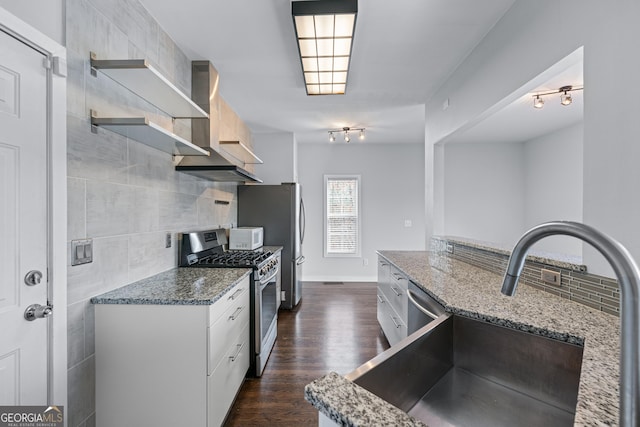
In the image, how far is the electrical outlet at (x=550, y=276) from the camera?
1.51 meters

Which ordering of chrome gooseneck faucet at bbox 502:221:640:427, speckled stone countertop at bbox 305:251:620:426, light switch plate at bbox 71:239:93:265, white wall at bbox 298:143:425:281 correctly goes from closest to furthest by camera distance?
1. chrome gooseneck faucet at bbox 502:221:640:427
2. speckled stone countertop at bbox 305:251:620:426
3. light switch plate at bbox 71:239:93:265
4. white wall at bbox 298:143:425:281

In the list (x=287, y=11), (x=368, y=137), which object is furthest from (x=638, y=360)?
(x=368, y=137)

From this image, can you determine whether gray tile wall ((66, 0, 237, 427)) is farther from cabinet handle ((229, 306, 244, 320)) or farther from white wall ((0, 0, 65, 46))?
cabinet handle ((229, 306, 244, 320))

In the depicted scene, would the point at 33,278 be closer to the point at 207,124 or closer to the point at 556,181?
the point at 207,124

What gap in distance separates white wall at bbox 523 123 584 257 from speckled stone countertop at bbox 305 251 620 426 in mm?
3196

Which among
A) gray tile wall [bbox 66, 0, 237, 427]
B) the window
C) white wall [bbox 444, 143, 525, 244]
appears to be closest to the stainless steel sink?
gray tile wall [bbox 66, 0, 237, 427]

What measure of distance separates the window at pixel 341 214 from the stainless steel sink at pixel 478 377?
423 cm

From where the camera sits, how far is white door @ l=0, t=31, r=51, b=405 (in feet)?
3.66

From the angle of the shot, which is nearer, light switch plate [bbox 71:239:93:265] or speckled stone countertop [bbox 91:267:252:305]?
light switch plate [bbox 71:239:93:265]

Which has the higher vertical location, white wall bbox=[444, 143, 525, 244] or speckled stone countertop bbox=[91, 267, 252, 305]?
white wall bbox=[444, 143, 525, 244]

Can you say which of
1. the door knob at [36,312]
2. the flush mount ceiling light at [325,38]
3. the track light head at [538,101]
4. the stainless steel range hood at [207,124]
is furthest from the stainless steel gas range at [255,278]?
the track light head at [538,101]

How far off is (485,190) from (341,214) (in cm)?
264

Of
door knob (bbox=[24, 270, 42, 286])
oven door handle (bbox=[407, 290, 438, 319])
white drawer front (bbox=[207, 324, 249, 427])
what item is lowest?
white drawer front (bbox=[207, 324, 249, 427])

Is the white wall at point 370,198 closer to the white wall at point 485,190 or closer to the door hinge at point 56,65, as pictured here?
the white wall at point 485,190
